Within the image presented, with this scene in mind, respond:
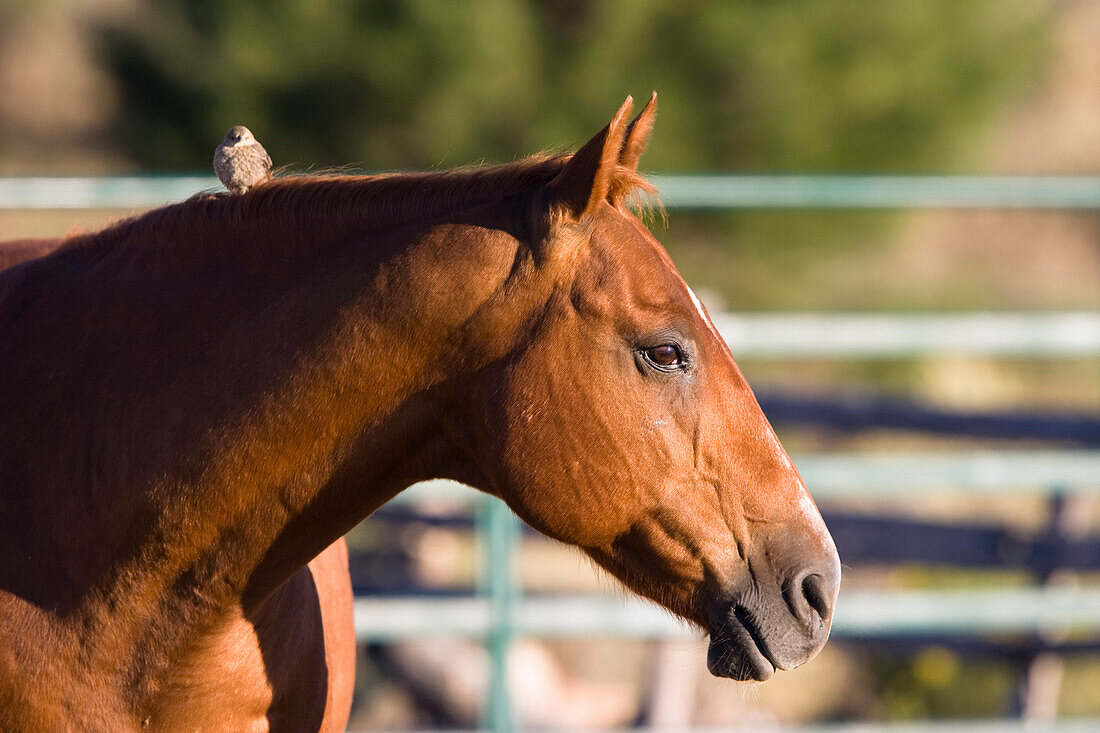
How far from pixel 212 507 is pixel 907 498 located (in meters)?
6.81

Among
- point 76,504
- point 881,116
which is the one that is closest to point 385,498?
point 76,504

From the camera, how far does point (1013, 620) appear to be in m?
3.43

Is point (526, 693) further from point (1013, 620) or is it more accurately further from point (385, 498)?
point (385, 498)

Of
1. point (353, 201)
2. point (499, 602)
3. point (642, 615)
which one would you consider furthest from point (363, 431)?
point (642, 615)

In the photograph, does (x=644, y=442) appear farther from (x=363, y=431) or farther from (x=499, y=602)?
(x=499, y=602)

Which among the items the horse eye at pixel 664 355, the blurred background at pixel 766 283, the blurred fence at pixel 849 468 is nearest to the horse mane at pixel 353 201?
the horse eye at pixel 664 355

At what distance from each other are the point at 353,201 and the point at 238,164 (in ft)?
0.63

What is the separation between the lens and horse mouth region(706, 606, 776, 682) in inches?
62.9

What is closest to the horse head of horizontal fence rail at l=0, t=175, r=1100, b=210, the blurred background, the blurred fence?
the blurred background

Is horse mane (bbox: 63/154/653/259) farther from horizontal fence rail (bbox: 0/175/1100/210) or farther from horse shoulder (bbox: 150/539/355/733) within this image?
horizontal fence rail (bbox: 0/175/1100/210)

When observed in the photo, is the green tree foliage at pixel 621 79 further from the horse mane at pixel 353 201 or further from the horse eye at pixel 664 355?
the horse eye at pixel 664 355

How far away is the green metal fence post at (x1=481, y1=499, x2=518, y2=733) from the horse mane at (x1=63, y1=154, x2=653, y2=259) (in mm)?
1784

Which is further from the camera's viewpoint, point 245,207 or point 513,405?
point 245,207

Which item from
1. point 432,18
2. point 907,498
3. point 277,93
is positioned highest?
point 432,18
